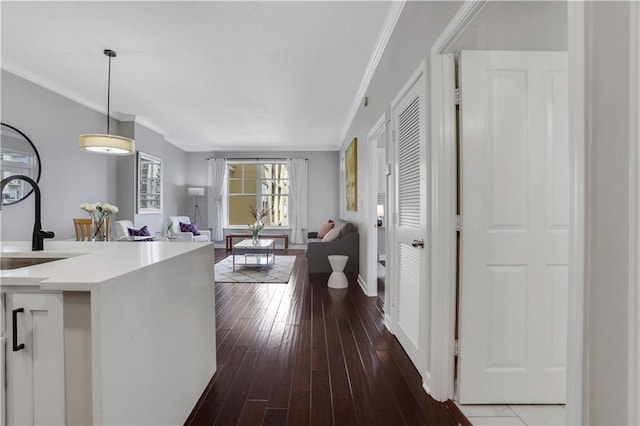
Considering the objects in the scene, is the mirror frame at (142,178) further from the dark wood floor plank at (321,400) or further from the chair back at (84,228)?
the dark wood floor plank at (321,400)

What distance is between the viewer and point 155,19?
269 centimetres

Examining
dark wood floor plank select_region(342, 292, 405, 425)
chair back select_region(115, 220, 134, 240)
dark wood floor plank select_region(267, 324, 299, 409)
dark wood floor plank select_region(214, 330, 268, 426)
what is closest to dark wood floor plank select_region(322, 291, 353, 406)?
dark wood floor plank select_region(342, 292, 405, 425)

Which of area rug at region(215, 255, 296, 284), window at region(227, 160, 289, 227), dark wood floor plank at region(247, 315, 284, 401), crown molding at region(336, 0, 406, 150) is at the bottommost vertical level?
dark wood floor plank at region(247, 315, 284, 401)

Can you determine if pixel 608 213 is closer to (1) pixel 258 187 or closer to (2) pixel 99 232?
(2) pixel 99 232

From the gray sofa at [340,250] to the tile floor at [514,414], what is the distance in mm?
3328

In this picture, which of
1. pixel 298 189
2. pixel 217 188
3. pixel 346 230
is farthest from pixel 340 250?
pixel 217 188

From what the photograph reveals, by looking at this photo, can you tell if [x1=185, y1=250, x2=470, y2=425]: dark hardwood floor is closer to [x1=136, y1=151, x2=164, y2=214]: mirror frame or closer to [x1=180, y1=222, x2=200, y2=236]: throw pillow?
[x1=136, y1=151, x2=164, y2=214]: mirror frame

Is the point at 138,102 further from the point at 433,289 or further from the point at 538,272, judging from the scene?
the point at 538,272

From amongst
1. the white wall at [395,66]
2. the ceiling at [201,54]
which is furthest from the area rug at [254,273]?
the ceiling at [201,54]

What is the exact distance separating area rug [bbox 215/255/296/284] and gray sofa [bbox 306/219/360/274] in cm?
51

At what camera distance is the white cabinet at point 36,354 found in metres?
0.97

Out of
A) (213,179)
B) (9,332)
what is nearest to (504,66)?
(9,332)

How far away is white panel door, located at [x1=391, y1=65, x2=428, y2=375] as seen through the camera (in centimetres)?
194
